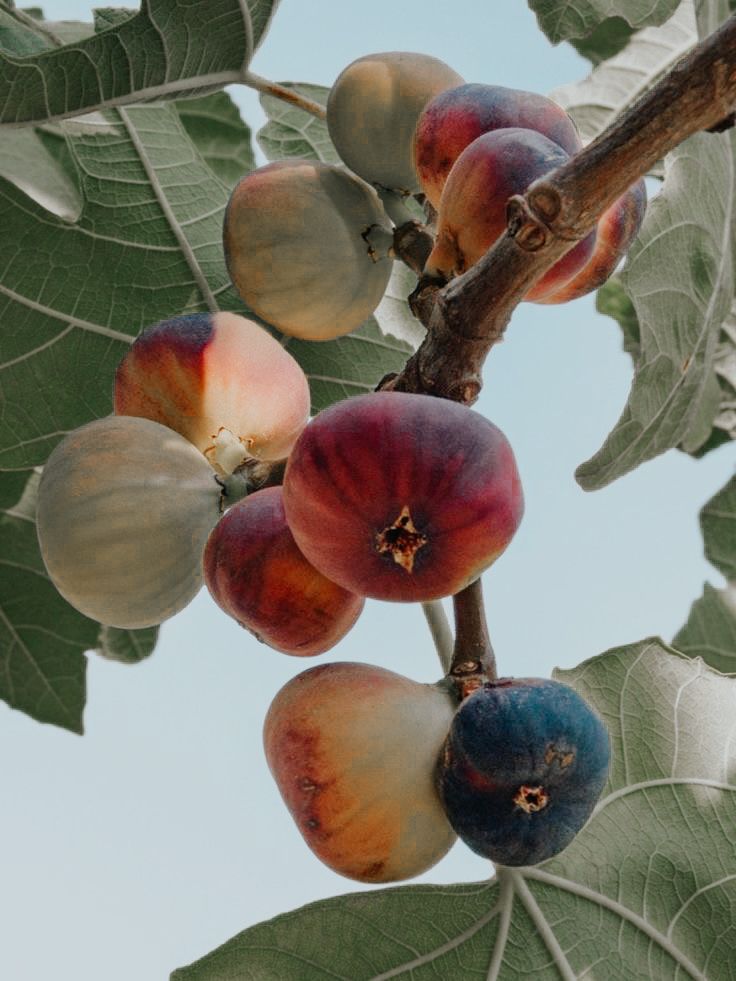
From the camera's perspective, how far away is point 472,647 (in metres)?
1.32

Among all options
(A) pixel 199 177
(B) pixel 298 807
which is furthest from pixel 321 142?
(B) pixel 298 807

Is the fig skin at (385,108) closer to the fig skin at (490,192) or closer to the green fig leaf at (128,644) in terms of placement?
the fig skin at (490,192)

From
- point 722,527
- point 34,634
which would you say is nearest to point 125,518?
point 34,634

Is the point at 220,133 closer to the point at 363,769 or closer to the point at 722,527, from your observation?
the point at 722,527

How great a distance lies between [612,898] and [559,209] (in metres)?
0.99

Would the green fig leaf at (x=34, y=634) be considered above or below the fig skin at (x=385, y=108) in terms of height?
below

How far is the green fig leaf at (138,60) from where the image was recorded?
163 centimetres

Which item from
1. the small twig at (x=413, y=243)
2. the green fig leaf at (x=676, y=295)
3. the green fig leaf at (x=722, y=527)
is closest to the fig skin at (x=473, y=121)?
the small twig at (x=413, y=243)

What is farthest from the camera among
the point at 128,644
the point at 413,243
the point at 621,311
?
the point at 621,311

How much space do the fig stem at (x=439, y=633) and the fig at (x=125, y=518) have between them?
281mm

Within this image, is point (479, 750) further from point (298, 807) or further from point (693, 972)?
point (693, 972)

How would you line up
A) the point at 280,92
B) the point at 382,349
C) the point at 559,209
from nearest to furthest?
the point at 559,209
the point at 280,92
the point at 382,349

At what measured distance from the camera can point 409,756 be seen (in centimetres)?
127

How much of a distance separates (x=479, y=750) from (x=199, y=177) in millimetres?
1217
